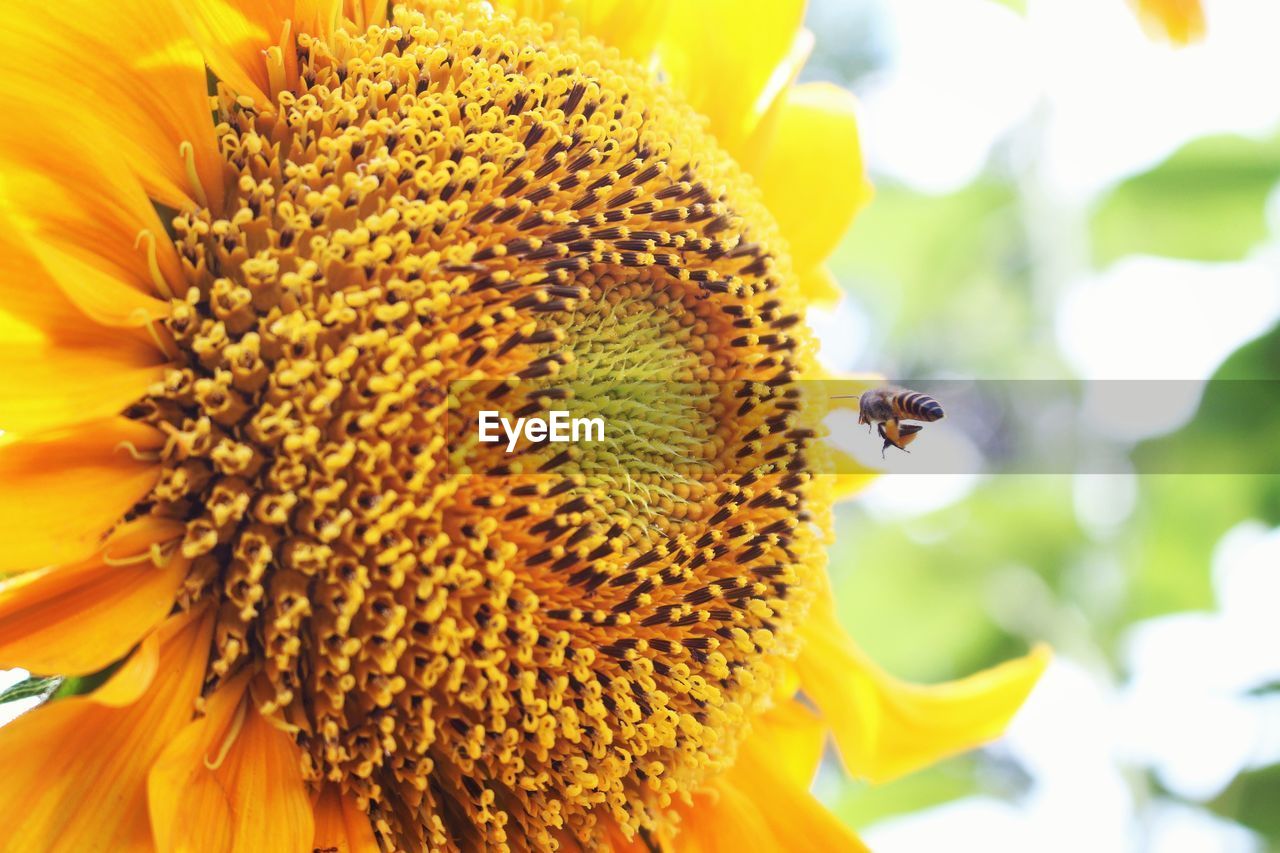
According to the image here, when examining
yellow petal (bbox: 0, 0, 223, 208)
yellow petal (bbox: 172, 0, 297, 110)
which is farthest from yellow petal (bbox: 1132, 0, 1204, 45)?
yellow petal (bbox: 0, 0, 223, 208)

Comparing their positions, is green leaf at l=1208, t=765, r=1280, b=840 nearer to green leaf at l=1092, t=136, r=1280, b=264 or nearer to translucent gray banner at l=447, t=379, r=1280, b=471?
translucent gray banner at l=447, t=379, r=1280, b=471

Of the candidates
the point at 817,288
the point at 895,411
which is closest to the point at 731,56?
the point at 817,288

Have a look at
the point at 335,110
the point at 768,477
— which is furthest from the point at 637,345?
the point at 335,110

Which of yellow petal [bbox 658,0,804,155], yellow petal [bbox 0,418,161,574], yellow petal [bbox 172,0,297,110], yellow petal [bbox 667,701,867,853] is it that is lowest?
yellow petal [bbox 667,701,867,853]

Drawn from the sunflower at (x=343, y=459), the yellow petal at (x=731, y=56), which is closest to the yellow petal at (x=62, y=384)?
the sunflower at (x=343, y=459)

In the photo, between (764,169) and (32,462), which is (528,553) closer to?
(32,462)
